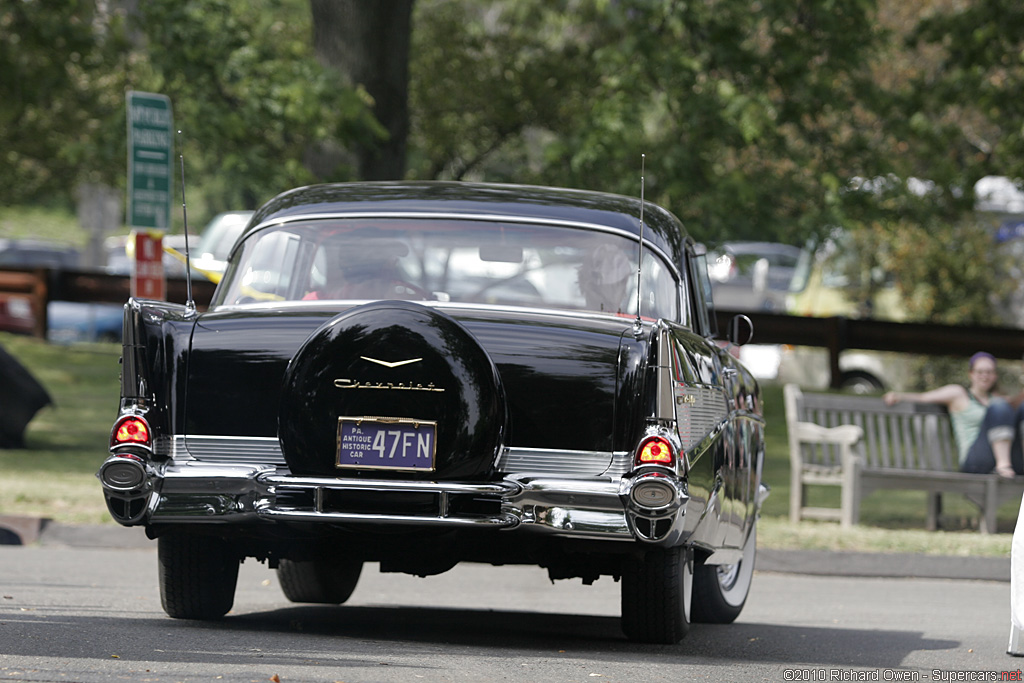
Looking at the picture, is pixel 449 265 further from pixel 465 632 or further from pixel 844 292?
pixel 844 292

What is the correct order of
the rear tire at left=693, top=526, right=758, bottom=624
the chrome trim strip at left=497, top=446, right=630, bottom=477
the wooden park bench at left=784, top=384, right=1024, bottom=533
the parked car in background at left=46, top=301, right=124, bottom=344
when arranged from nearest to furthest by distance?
the chrome trim strip at left=497, top=446, right=630, bottom=477, the rear tire at left=693, top=526, right=758, bottom=624, the wooden park bench at left=784, top=384, right=1024, bottom=533, the parked car in background at left=46, top=301, right=124, bottom=344

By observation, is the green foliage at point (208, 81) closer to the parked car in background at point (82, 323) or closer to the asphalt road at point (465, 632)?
the asphalt road at point (465, 632)

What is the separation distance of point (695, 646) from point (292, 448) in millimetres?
2039

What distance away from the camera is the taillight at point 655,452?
19.2 feet

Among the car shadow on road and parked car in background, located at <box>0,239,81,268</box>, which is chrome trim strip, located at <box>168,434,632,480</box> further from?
parked car in background, located at <box>0,239,81,268</box>

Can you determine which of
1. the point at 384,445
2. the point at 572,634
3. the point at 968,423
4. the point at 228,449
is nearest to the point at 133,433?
Answer: the point at 228,449

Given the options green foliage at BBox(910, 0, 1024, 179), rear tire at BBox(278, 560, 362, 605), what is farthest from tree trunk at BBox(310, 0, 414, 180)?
rear tire at BBox(278, 560, 362, 605)

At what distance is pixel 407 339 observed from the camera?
18.9 feet

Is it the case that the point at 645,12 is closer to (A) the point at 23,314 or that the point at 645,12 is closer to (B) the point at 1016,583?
(B) the point at 1016,583

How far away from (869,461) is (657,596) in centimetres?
764

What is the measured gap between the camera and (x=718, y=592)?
798 cm

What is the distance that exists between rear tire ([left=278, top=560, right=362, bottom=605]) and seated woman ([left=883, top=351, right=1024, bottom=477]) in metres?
6.39

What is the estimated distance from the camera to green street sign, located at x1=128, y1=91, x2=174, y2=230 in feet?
39.3

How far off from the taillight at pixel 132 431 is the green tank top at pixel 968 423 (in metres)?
8.56
